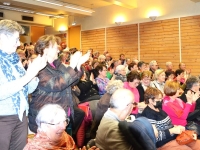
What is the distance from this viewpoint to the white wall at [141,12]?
8205 mm

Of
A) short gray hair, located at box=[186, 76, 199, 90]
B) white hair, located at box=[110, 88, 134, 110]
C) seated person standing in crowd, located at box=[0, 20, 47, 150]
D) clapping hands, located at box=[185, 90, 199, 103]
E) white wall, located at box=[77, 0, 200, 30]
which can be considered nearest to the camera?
seated person standing in crowd, located at box=[0, 20, 47, 150]

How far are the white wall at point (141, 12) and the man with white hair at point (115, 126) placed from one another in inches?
272

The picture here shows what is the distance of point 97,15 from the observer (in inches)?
421

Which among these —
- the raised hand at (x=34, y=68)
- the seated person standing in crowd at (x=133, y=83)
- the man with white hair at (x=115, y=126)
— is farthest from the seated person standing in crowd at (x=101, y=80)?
the raised hand at (x=34, y=68)

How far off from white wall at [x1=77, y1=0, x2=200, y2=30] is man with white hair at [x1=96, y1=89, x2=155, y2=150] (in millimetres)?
6902

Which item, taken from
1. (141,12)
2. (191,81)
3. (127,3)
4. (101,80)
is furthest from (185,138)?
(141,12)

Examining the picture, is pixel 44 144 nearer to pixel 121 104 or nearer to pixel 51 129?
pixel 51 129

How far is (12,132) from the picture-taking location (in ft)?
5.94

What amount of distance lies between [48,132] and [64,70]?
80cm

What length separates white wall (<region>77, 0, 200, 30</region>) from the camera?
8.21m

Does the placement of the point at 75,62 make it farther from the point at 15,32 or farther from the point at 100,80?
the point at 100,80

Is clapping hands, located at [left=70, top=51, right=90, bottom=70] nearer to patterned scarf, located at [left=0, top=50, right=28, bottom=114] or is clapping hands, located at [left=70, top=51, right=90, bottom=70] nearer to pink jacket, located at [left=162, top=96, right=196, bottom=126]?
patterned scarf, located at [left=0, top=50, right=28, bottom=114]

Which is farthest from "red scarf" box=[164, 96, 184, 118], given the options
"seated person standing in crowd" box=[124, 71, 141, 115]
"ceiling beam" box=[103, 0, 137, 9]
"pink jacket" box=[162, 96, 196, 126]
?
"ceiling beam" box=[103, 0, 137, 9]

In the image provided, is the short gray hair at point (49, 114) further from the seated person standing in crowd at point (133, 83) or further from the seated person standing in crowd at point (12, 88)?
the seated person standing in crowd at point (133, 83)
